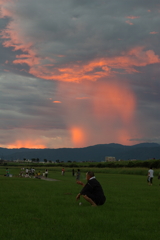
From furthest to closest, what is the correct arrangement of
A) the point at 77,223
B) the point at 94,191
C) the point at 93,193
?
the point at 93,193
the point at 94,191
the point at 77,223

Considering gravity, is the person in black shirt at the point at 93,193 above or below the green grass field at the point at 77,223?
above

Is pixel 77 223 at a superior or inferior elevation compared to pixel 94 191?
inferior

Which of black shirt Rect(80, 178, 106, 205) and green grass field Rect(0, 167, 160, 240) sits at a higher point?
black shirt Rect(80, 178, 106, 205)

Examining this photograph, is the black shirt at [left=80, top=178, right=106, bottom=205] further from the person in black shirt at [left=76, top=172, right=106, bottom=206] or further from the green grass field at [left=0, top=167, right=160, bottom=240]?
the green grass field at [left=0, top=167, right=160, bottom=240]

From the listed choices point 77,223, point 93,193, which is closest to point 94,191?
point 93,193

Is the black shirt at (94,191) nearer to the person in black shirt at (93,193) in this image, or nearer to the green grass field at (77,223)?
the person in black shirt at (93,193)

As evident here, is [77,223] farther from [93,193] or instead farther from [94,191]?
[93,193]

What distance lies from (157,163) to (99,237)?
4101 inches

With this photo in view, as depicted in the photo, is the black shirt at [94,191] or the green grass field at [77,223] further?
the black shirt at [94,191]

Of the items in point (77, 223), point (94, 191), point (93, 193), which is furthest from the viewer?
point (93, 193)

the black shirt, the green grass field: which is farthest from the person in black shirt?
the green grass field

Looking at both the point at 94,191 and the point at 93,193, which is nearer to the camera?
the point at 94,191

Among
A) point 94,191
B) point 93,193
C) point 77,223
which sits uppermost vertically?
point 94,191

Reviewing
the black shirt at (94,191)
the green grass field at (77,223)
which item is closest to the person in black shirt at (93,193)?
the black shirt at (94,191)
